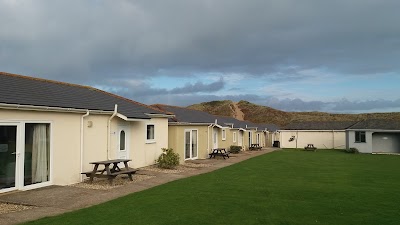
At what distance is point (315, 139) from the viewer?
154 feet

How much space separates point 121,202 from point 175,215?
2282 millimetres

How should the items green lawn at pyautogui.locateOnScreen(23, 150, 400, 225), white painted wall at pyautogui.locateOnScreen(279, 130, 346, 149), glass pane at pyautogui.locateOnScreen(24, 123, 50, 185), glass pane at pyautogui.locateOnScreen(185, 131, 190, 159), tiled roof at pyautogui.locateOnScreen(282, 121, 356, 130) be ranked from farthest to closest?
tiled roof at pyautogui.locateOnScreen(282, 121, 356, 130) → white painted wall at pyautogui.locateOnScreen(279, 130, 346, 149) → glass pane at pyautogui.locateOnScreen(185, 131, 190, 159) → glass pane at pyautogui.locateOnScreen(24, 123, 50, 185) → green lawn at pyautogui.locateOnScreen(23, 150, 400, 225)

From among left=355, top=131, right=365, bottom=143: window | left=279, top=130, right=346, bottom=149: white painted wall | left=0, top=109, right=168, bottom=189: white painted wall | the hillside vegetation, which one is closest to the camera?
left=0, top=109, right=168, bottom=189: white painted wall

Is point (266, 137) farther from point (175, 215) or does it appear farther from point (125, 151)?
point (175, 215)

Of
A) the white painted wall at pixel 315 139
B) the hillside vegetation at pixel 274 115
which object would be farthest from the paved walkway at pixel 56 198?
the hillside vegetation at pixel 274 115

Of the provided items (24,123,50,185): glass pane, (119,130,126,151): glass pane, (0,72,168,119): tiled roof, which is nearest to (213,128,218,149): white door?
(0,72,168,119): tiled roof

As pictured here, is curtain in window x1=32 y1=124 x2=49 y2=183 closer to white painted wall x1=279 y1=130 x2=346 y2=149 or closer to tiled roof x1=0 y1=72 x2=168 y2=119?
tiled roof x1=0 y1=72 x2=168 y2=119

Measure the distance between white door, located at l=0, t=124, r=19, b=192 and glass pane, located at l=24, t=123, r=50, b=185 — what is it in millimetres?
433

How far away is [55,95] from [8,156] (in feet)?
12.8

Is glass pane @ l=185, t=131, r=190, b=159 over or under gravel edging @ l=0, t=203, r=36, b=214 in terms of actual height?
over

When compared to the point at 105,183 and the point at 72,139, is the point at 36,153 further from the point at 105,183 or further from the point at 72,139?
the point at 105,183

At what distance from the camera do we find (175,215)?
845cm

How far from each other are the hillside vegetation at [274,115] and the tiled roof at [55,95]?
69.5 metres

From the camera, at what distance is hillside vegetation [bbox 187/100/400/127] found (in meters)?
84.2
